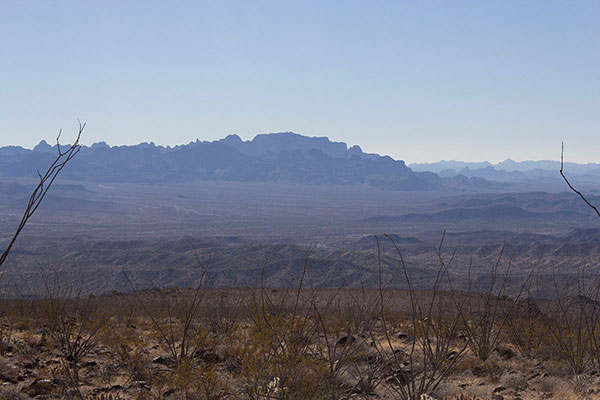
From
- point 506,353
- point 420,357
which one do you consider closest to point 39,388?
point 420,357

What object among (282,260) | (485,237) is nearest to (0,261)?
(282,260)

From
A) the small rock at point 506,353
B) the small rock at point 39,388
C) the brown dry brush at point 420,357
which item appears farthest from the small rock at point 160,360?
the small rock at point 506,353

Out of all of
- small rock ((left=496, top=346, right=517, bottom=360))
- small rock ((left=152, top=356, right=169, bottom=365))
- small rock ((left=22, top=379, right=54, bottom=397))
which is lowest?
small rock ((left=496, top=346, right=517, bottom=360))

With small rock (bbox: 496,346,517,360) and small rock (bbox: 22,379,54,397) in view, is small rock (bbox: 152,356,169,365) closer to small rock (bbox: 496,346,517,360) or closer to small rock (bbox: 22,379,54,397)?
small rock (bbox: 22,379,54,397)

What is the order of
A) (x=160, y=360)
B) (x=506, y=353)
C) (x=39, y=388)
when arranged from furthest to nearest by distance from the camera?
(x=506, y=353) < (x=160, y=360) < (x=39, y=388)

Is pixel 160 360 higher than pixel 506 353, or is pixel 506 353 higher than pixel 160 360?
pixel 160 360

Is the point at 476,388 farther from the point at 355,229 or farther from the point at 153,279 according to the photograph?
the point at 355,229

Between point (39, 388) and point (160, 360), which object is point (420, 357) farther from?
point (39, 388)

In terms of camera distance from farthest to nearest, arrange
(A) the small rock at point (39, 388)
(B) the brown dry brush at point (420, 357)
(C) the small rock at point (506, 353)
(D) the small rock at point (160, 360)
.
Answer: (C) the small rock at point (506, 353) → (D) the small rock at point (160, 360) → (A) the small rock at point (39, 388) → (B) the brown dry brush at point (420, 357)

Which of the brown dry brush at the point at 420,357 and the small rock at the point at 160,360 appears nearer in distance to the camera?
the brown dry brush at the point at 420,357

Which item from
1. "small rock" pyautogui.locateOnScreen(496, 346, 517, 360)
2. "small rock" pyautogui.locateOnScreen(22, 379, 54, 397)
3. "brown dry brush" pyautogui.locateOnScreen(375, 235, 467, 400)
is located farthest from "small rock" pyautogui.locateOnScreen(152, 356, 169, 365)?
"small rock" pyautogui.locateOnScreen(496, 346, 517, 360)

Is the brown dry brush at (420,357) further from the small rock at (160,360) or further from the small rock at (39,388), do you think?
the small rock at (39,388)

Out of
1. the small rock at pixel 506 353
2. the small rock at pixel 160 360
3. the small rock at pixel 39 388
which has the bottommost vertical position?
the small rock at pixel 506 353

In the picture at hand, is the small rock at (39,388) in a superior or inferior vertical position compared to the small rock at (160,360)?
superior
